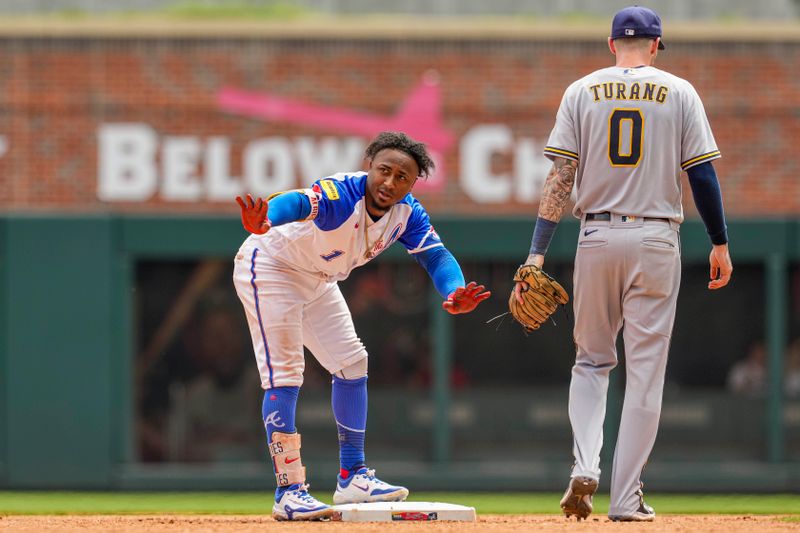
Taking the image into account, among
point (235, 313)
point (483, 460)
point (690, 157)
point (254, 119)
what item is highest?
point (254, 119)

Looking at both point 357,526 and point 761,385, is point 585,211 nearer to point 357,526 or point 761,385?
point 357,526

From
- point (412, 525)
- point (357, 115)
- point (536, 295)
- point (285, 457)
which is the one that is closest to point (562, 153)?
point (536, 295)

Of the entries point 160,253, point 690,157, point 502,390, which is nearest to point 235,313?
point 160,253

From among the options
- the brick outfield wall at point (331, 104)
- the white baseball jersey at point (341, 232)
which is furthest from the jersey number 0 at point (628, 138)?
the brick outfield wall at point (331, 104)

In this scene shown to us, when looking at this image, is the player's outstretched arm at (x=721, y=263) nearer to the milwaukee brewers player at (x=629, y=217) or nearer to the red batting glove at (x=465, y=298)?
the milwaukee brewers player at (x=629, y=217)

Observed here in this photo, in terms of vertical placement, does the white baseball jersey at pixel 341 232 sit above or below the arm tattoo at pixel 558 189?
below

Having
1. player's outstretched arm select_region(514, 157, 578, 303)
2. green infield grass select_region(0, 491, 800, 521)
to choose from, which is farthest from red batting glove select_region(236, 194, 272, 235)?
green infield grass select_region(0, 491, 800, 521)

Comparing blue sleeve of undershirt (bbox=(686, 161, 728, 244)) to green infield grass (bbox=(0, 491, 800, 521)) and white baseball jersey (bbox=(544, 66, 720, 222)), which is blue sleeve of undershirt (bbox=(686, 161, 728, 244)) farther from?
green infield grass (bbox=(0, 491, 800, 521))

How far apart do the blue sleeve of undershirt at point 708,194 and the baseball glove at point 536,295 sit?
699 millimetres

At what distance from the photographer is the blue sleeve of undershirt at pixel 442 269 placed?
6.36m

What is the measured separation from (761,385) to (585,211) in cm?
751

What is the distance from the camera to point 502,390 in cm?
1284

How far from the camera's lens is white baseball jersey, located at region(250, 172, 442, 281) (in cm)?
612

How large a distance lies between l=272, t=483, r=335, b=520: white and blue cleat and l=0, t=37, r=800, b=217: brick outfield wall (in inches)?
265
